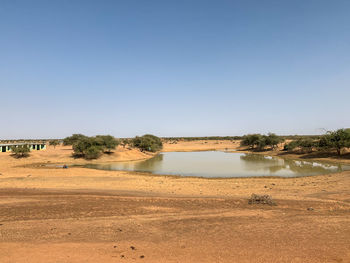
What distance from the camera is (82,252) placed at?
6.15m

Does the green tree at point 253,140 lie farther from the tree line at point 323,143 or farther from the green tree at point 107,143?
the green tree at point 107,143

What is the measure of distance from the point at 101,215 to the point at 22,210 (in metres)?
4.37

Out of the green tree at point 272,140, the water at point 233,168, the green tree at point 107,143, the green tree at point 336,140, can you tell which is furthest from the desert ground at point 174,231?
the green tree at point 272,140

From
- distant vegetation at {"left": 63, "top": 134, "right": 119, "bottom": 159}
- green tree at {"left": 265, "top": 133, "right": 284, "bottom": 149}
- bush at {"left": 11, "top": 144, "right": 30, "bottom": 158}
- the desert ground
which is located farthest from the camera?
green tree at {"left": 265, "top": 133, "right": 284, "bottom": 149}

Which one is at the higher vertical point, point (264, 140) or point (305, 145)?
point (264, 140)

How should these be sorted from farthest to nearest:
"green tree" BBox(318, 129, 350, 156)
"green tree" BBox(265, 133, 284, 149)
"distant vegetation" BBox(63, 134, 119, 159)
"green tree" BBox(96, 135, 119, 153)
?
"green tree" BBox(265, 133, 284, 149), "green tree" BBox(96, 135, 119, 153), "distant vegetation" BBox(63, 134, 119, 159), "green tree" BBox(318, 129, 350, 156)

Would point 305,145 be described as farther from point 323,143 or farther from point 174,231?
point 174,231

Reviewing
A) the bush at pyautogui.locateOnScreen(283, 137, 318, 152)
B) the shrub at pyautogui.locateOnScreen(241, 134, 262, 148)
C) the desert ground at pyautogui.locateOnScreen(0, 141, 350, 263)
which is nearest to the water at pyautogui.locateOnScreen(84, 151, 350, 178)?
the bush at pyautogui.locateOnScreen(283, 137, 318, 152)

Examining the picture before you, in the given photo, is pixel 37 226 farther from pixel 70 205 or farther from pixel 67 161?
pixel 67 161

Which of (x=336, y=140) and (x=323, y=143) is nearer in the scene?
(x=336, y=140)

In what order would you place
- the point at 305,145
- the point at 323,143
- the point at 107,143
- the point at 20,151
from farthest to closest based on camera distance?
the point at 305,145
the point at 107,143
the point at 323,143
the point at 20,151

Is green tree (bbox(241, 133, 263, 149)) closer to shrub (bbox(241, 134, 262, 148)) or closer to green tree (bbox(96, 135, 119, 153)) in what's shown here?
shrub (bbox(241, 134, 262, 148))

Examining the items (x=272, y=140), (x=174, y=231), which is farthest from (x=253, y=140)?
(x=174, y=231)

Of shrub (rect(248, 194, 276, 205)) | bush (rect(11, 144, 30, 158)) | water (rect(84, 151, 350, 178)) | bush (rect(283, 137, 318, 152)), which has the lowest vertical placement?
water (rect(84, 151, 350, 178))
